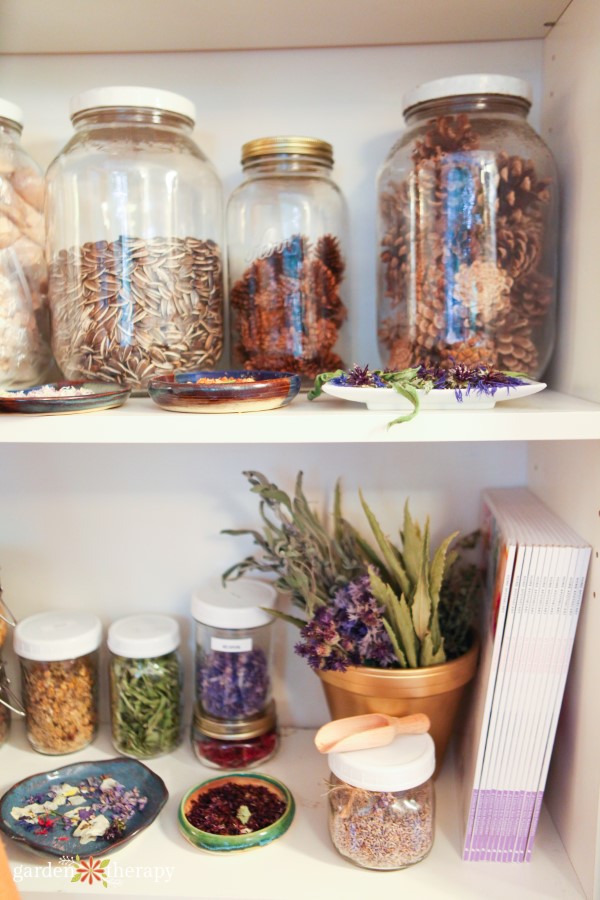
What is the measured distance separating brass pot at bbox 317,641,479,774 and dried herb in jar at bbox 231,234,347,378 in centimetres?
30

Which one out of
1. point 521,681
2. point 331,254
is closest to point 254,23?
point 331,254

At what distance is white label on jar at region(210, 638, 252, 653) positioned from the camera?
85 centimetres

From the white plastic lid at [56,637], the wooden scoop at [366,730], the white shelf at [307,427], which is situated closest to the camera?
the white shelf at [307,427]

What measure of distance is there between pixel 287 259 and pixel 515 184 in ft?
0.70

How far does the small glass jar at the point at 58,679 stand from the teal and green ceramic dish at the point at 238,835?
168 millimetres

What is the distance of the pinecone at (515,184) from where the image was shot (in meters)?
0.67

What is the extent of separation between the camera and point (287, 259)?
2.43 ft

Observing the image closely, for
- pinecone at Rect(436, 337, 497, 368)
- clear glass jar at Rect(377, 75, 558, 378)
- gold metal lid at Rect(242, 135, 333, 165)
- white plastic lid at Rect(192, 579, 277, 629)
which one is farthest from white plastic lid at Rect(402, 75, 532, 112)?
white plastic lid at Rect(192, 579, 277, 629)

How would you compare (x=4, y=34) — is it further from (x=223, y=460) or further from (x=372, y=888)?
(x=372, y=888)

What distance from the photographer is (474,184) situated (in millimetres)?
669

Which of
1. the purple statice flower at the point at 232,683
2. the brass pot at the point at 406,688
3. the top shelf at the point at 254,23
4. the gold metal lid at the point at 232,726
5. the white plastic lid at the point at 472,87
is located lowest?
the gold metal lid at the point at 232,726

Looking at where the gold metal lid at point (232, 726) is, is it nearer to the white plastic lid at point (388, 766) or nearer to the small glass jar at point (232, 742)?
the small glass jar at point (232, 742)

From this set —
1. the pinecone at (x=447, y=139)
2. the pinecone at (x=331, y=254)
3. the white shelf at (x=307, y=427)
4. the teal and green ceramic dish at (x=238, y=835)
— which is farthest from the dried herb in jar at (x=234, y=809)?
the pinecone at (x=447, y=139)

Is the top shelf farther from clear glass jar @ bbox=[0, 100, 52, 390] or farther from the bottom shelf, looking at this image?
the bottom shelf
